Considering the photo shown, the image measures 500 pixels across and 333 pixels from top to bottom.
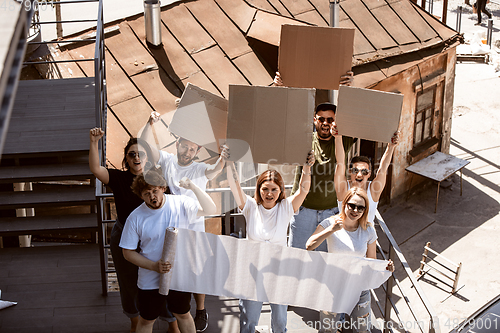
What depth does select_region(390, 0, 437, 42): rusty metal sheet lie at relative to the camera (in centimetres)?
1102

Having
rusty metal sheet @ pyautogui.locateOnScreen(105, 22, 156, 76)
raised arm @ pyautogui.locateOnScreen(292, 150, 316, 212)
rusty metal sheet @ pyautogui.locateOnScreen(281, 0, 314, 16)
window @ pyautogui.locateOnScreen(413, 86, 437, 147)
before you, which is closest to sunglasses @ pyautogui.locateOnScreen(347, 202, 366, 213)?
raised arm @ pyautogui.locateOnScreen(292, 150, 316, 212)

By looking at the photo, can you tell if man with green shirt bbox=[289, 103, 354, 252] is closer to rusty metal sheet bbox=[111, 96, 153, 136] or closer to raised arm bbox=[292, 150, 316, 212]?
raised arm bbox=[292, 150, 316, 212]

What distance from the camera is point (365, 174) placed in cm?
431

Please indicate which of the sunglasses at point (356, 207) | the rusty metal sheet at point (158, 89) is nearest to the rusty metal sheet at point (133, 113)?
the rusty metal sheet at point (158, 89)

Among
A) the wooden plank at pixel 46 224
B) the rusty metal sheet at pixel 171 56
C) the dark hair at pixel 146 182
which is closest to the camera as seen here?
the dark hair at pixel 146 182

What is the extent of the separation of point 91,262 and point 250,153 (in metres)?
2.41

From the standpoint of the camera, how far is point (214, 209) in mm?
4012

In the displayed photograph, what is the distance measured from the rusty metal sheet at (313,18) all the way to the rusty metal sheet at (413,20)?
187 centimetres

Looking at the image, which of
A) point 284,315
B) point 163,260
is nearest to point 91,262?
point 163,260

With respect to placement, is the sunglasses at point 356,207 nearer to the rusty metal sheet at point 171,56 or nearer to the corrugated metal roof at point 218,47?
the corrugated metal roof at point 218,47

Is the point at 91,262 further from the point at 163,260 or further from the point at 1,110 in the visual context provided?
the point at 1,110

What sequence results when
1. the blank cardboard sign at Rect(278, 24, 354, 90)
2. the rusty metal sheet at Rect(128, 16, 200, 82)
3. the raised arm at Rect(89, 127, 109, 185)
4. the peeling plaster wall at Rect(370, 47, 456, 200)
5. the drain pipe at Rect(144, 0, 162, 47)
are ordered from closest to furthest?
the raised arm at Rect(89, 127, 109, 185) < the blank cardboard sign at Rect(278, 24, 354, 90) < the drain pipe at Rect(144, 0, 162, 47) < the rusty metal sheet at Rect(128, 16, 200, 82) < the peeling plaster wall at Rect(370, 47, 456, 200)

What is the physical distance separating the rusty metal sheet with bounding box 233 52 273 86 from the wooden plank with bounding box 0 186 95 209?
13.5 feet

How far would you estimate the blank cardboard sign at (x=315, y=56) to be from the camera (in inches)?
195
